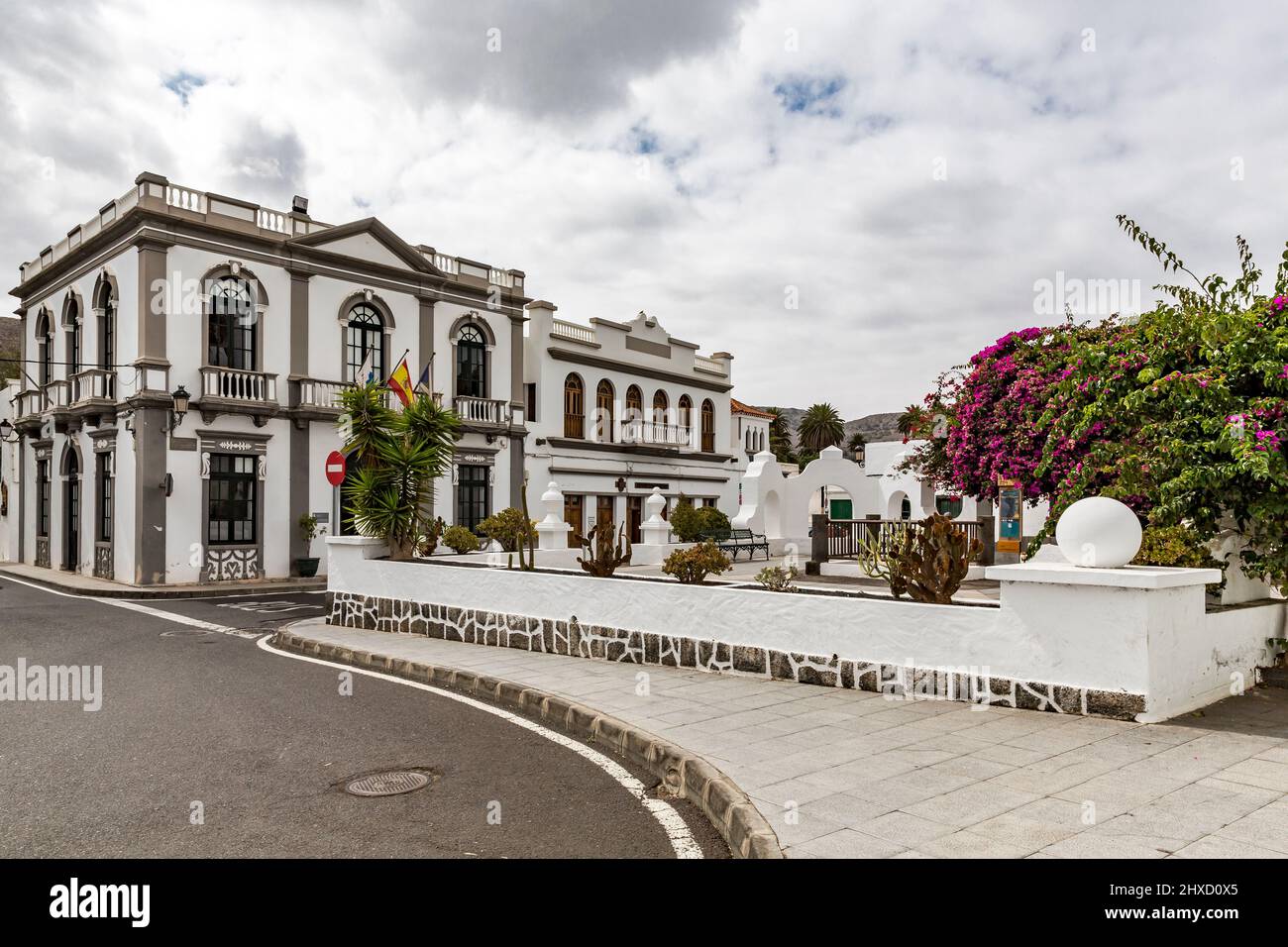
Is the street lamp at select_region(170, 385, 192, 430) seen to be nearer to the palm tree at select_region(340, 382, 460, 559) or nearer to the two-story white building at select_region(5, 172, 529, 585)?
the two-story white building at select_region(5, 172, 529, 585)

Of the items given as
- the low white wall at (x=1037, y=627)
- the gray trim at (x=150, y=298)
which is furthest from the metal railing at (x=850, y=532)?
the gray trim at (x=150, y=298)

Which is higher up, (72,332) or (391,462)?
(72,332)

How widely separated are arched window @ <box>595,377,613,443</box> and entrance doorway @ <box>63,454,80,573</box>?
17.2 metres

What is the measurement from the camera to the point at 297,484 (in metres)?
24.5

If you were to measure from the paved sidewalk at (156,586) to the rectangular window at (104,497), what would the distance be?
1222 millimetres

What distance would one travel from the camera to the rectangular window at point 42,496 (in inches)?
1093

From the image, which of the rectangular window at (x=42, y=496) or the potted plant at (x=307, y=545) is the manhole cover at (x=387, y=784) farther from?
the rectangular window at (x=42, y=496)

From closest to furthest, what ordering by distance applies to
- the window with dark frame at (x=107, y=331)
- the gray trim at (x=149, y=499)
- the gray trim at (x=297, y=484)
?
the gray trim at (x=149, y=499), the window with dark frame at (x=107, y=331), the gray trim at (x=297, y=484)

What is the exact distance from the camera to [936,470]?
69.5 ft

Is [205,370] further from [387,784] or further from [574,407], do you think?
[387,784]

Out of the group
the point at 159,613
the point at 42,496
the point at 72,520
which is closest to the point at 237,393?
the point at 72,520

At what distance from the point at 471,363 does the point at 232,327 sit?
8.04m

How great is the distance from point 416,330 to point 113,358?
8.20 meters

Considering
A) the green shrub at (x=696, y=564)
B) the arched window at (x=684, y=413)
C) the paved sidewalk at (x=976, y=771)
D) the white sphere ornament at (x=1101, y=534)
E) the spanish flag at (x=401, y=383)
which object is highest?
the arched window at (x=684, y=413)
